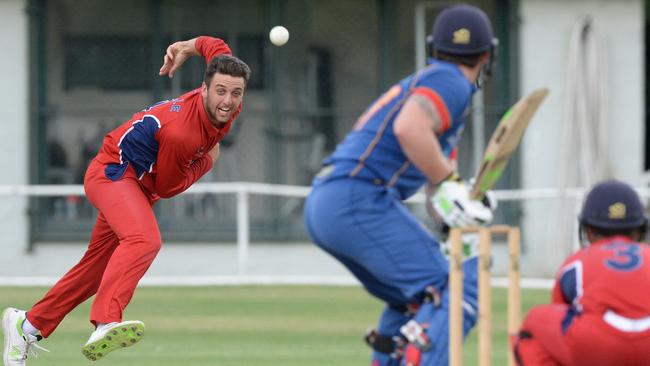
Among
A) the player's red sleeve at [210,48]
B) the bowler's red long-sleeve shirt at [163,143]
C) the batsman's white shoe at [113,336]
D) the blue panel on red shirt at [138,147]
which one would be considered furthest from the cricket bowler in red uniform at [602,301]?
the player's red sleeve at [210,48]

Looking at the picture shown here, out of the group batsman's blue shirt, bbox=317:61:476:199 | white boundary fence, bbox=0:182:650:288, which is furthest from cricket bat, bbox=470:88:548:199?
white boundary fence, bbox=0:182:650:288

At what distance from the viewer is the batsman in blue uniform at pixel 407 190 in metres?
5.88

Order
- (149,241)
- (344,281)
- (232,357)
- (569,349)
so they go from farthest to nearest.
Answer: (344,281), (232,357), (149,241), (569,349)

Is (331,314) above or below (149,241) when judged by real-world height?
below

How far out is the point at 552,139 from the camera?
55.6 ft

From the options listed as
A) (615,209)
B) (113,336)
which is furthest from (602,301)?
(113,336)

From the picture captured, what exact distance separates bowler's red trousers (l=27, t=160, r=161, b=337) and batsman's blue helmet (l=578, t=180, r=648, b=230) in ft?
8.03

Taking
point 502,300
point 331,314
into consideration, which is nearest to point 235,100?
point 331,314

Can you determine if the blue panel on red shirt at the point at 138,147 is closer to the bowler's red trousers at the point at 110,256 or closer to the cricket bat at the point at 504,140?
the bowler's red trousers at the point at 110,256

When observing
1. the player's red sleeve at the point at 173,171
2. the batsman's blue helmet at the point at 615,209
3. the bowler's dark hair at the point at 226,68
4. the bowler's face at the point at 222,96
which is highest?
the bowler's dark hair at the point at 226,68

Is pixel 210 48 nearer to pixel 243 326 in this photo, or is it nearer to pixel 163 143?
pixel 163 143

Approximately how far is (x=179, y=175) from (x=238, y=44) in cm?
963

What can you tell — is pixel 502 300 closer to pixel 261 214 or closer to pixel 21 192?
pixel 261 214

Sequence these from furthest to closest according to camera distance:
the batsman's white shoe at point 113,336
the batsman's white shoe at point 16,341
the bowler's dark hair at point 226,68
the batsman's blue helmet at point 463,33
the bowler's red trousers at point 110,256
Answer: the batsman's white shoe at point 16,341, the bowler's dark hair at point 226,68, the bowler's red trousers at point 110,256, the batsman's white shoe at point 113,336, the batsman's blue helmet at point 463,33
